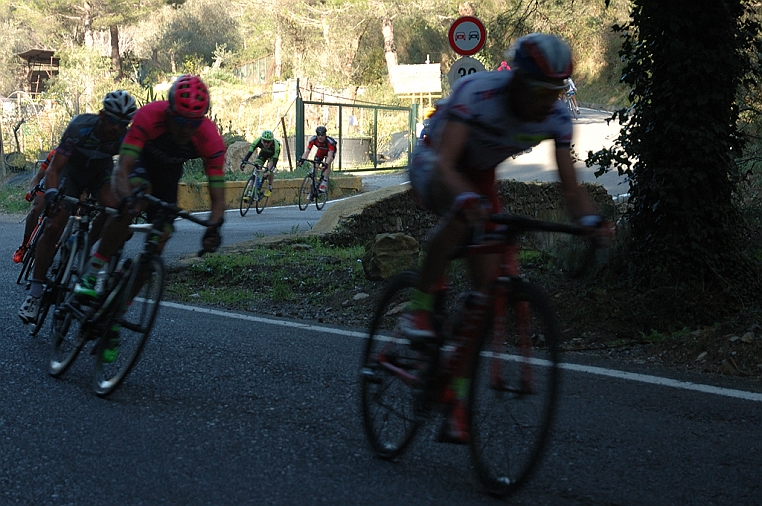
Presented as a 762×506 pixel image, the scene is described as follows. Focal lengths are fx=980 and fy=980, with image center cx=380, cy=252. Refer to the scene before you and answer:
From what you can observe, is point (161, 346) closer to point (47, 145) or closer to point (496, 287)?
point (496, 287)

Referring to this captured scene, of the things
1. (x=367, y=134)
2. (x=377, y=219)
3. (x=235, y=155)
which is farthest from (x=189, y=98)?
(x=367, y=134)

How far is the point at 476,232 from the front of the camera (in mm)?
3680

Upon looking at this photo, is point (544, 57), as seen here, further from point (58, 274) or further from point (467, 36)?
point (467, 36)

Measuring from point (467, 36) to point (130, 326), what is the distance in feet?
31.0

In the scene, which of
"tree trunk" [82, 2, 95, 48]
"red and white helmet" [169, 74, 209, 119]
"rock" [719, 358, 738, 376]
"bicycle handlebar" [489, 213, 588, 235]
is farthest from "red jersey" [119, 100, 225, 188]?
"tree trunk" [82, 2, 95, 48]

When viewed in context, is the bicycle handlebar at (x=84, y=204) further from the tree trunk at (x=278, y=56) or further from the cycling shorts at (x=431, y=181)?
the tree trunk at (x=278, y=56)

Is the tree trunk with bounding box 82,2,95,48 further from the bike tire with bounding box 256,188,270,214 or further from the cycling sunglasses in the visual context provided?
the cycling sunglasses

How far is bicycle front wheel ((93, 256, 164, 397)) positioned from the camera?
17.9ft

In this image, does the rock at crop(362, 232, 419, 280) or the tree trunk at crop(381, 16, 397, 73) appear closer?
the rock at crop(362, 232, 419, 280)

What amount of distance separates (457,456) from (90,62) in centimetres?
4245

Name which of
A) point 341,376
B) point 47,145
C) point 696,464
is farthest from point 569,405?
point 47,145

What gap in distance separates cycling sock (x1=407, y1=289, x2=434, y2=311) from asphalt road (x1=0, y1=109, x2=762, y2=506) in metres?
0.71

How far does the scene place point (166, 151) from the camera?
5.93 m

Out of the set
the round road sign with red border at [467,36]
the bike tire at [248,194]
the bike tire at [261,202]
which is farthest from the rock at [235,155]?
the round road sign with red border at [467,36]
